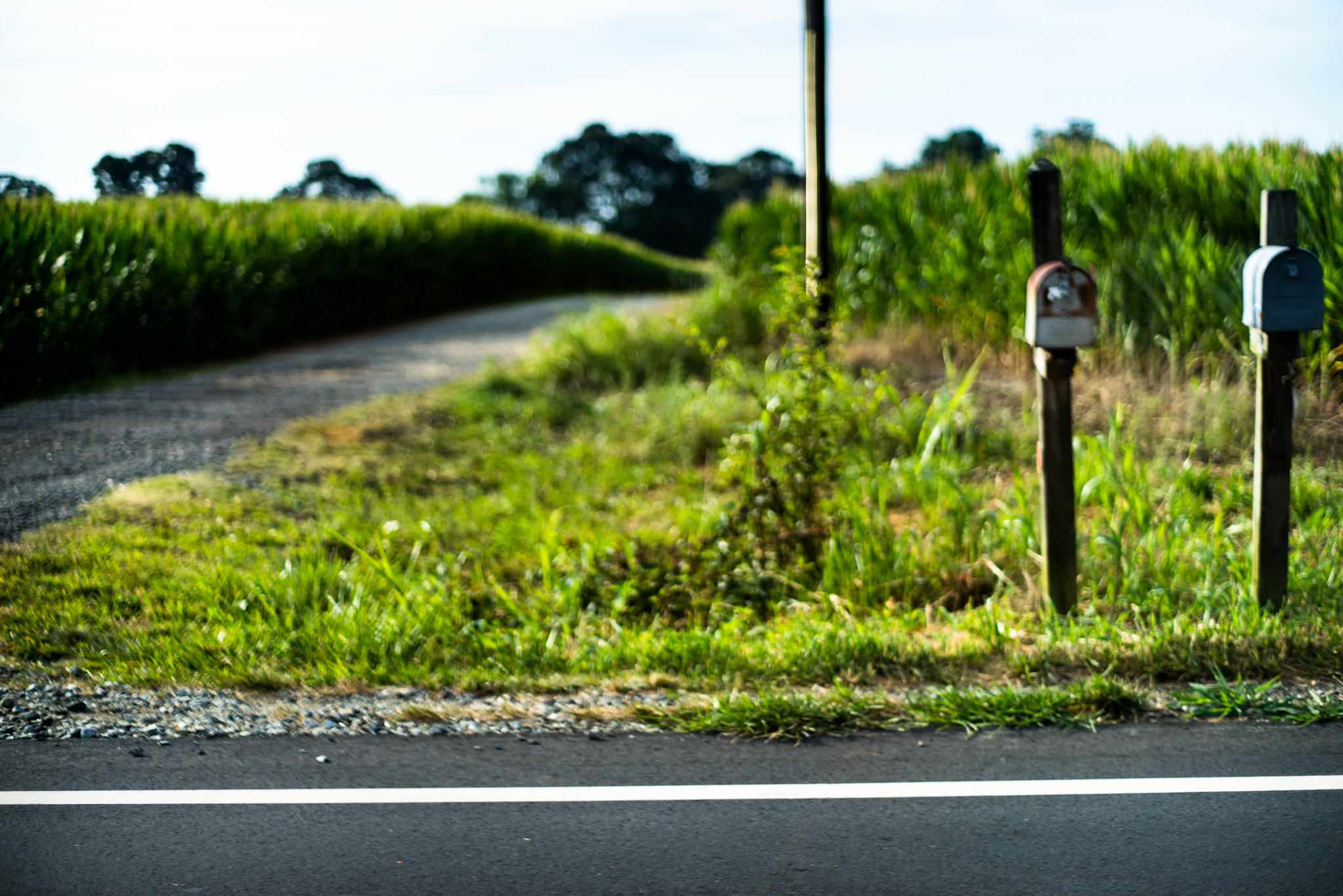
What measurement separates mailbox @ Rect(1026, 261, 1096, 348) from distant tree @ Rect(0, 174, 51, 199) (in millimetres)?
6165

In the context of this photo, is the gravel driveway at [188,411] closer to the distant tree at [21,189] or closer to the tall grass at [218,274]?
the tall grass at [218,274]

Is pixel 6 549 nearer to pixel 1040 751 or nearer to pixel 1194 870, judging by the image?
pixel 1040 751

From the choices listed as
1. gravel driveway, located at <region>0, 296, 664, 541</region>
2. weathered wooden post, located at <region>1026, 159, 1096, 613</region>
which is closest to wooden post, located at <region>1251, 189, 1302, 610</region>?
weathered wooden post, located at <region>1026, 159, 1096, 613</region>

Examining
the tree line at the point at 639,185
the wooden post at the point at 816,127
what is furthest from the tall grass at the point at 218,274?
the tree line at the point at 639,185

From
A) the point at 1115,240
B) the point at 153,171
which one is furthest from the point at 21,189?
the point at 1115,240

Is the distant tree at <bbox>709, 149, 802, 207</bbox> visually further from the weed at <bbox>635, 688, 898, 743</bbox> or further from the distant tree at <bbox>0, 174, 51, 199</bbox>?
the weed at <bbox>635, 688, 898, 743</bbox>

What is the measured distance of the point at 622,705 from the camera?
399 centimetres

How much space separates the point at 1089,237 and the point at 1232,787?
21.8 feet

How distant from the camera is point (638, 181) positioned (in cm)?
6944

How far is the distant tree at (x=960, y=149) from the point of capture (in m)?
10.8

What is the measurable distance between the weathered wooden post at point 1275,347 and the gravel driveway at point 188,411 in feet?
20.5

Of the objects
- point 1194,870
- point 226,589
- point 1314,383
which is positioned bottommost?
point 1194,870

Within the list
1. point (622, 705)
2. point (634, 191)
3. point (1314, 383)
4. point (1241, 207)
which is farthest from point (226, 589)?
point (634, 191)

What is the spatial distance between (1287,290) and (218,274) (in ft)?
36.3
